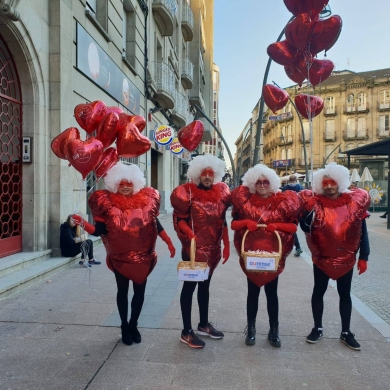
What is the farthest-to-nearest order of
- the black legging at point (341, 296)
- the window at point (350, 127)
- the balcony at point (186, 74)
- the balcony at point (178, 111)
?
the window at point (350, 127) < the balcony at point (186, 74) < the balcony at point (178, 111) < the black legging at point (341, 296)

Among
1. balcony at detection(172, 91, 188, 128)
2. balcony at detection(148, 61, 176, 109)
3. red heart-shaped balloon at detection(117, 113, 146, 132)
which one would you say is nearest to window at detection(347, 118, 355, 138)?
balcony at detection(172, 91, 188, 128)

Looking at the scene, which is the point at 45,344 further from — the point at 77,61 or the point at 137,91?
the point at 137,91

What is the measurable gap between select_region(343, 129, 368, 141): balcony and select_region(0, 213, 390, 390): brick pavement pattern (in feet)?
180

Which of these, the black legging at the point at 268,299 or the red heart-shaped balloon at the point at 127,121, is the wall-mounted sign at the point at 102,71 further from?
the black legging at the point at 268,299

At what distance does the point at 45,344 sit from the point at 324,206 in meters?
2.99

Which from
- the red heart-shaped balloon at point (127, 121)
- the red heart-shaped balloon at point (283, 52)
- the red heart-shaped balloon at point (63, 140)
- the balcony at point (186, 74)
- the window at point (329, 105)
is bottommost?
the red heart-shaped balloon at point (63, 140)

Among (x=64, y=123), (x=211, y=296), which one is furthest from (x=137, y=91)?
(x=211, y=296)

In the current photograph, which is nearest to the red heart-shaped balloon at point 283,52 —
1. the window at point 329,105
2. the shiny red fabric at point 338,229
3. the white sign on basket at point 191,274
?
the shiny red fabric at point 338,229

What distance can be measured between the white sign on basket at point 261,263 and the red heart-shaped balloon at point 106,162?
5.55 ft

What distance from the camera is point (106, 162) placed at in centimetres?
373

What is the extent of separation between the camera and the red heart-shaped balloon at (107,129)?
12.1 feet

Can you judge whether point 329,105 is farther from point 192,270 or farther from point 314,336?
point 192,270

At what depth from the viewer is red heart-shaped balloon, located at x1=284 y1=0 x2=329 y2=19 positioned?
423 cm

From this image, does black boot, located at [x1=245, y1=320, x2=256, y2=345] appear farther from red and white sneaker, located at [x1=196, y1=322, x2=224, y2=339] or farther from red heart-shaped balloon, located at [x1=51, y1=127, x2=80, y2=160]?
red heart-shaped balloon, located at [x1=51, y1=127, x2=80, y2=160]
